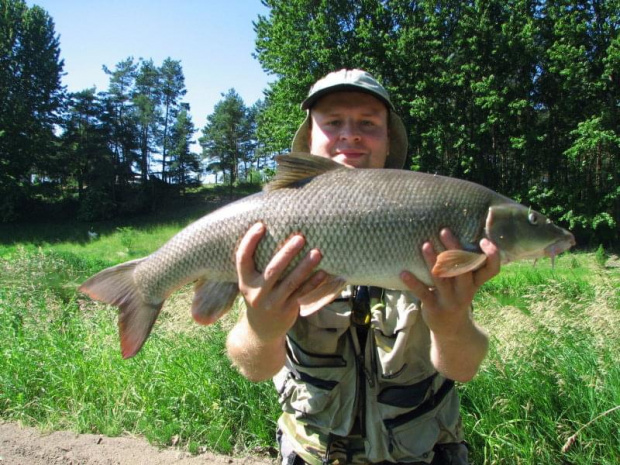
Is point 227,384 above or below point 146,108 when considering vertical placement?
below

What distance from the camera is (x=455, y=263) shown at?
6.59ft

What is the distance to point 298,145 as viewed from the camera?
310cm

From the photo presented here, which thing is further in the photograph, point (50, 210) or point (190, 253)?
point (50, 210)

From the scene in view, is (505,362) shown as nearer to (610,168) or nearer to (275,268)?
(275,268)

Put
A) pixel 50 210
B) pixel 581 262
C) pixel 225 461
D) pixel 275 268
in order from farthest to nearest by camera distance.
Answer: pixel 50 210, pixel 581 262, pixel 225 461, pixel 275 268

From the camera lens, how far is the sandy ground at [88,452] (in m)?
4.07

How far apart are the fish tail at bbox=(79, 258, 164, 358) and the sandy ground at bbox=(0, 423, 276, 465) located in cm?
238

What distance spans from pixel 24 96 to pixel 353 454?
49476mm

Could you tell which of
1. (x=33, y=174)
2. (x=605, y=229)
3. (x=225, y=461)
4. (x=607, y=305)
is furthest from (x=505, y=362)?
(x=33, y=174)

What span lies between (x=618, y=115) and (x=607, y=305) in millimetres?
22708

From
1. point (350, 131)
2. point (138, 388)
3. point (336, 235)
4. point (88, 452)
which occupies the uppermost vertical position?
point (350, 131)

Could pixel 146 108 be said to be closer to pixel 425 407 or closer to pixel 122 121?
pixel 122 121

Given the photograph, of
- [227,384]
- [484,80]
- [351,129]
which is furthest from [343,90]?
A: [484,80]

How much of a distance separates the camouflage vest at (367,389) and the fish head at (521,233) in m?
0.52
